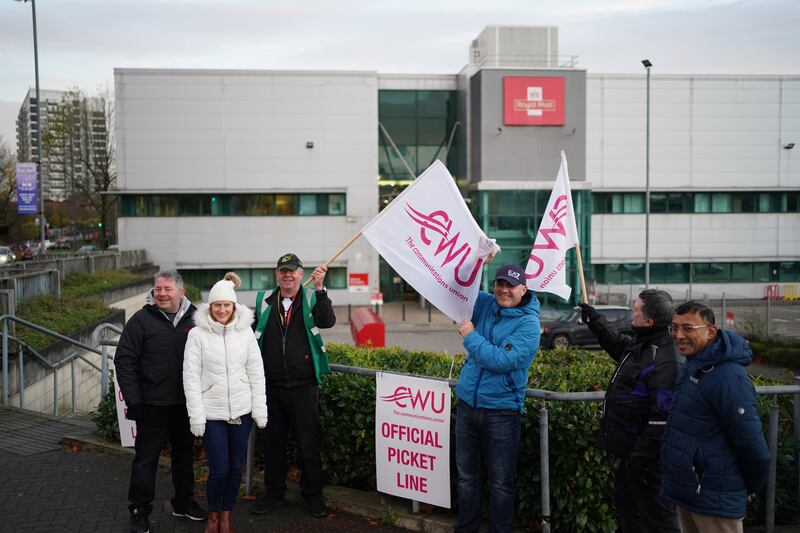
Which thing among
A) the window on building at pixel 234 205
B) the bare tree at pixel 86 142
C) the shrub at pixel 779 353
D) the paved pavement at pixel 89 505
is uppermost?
the bare tree at pixel 86 142

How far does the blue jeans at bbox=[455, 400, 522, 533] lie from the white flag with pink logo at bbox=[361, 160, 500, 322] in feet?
3.29

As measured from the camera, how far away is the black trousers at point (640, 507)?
4.50m

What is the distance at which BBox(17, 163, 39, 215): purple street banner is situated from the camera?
29516 millimetres

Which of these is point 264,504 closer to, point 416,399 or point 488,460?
point 416,399

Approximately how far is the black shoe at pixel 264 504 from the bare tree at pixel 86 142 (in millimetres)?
44439

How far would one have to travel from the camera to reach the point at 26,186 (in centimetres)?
2970

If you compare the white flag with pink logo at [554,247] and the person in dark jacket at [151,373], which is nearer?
the person in dark jacket at [151,373]

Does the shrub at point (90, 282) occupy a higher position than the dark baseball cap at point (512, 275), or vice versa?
the dark baseball cap at point (512, 275)

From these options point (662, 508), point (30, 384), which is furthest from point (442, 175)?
point (30, 384)

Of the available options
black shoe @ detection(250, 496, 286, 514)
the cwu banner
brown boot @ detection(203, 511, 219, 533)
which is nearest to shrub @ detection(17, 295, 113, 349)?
black shoe @ detection(250, 496, 286, 514)

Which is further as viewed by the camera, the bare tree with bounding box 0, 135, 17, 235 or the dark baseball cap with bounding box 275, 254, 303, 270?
the bare tree with bounding box 0, 135, 17, 235

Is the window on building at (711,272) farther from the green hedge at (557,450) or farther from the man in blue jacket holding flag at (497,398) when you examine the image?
the man in blue jacket holding flag at (497,398)

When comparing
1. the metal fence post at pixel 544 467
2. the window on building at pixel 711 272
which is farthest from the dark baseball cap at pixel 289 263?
the window on building at pixel 711 272

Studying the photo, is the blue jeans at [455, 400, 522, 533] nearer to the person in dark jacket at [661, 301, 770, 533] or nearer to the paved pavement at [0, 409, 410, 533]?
the paved pavement at [0, 409, 410, 533]
